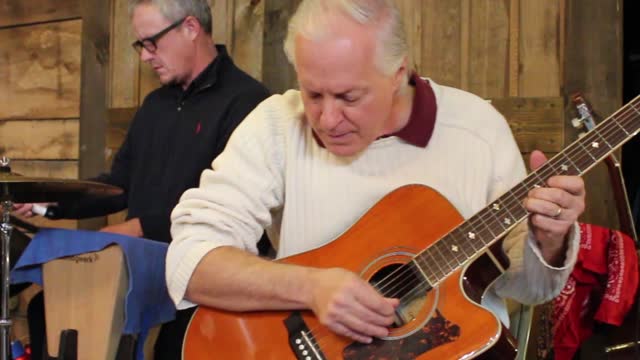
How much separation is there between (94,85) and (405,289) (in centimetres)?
201

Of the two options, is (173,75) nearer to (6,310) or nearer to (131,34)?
(131,34)

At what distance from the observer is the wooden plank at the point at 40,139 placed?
2.93 m

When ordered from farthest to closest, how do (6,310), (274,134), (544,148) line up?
1. (544,148)
2. (6,310)
3. (274,134)

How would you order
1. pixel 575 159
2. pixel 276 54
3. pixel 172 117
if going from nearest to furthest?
pixel 575 159 → pixel 172 117 → pixel 276 54

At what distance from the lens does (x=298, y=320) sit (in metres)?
1.23

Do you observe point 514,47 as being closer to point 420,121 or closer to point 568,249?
point 420,121

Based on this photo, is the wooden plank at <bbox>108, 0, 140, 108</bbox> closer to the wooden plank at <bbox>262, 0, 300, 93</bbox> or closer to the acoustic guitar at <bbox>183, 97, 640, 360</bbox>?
the wooden plank at <bbox>262, 0, 300, 93</bbox>

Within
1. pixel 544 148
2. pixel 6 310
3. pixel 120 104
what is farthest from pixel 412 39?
pixel 6 310

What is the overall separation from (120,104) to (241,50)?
1.90 feet

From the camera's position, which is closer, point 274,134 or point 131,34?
point 274,134

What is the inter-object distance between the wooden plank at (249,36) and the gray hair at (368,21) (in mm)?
1206

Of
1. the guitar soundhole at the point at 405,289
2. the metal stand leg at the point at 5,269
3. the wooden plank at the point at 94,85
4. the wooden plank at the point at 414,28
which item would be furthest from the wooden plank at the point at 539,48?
the wooden plank at the point at 94,85

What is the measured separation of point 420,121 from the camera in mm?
1397

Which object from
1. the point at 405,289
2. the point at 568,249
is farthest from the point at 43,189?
the point at 568,249
